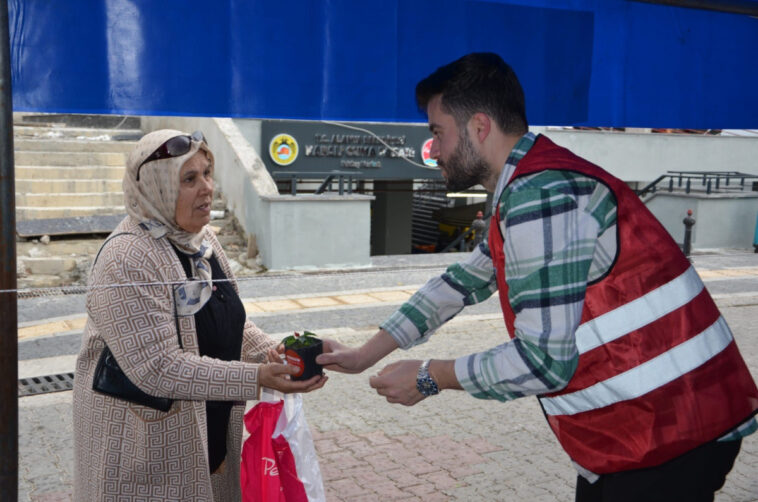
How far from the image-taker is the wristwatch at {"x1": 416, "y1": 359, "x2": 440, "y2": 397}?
7.29ft

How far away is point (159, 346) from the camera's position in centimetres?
253

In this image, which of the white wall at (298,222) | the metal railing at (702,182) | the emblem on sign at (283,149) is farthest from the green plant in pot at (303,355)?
the metal railing at (702,182)

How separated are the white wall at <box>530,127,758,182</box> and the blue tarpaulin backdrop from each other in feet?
56.5

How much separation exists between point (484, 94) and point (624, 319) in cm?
79

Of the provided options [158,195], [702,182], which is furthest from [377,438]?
[702,182]

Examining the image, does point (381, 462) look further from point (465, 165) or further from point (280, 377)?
point (465, 165)

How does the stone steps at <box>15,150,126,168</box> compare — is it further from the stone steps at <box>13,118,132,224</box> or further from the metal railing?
the metal railing

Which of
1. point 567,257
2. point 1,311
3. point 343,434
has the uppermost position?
point 567,257

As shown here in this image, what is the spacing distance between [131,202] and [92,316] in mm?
440

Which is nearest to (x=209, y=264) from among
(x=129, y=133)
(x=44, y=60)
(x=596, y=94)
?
(x=44, y=60)

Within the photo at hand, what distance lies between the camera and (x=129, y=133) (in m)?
16.4

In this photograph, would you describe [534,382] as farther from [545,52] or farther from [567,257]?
[545,52]

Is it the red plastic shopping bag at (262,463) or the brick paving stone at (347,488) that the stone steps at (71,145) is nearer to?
the brick paving stone at (347,488)

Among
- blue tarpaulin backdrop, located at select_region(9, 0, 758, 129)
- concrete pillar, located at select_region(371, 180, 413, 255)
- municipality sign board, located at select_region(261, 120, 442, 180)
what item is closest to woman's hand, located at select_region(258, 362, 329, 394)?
blue tarpaulin backdrop, located at select_region(9, 0, 758, 129)
